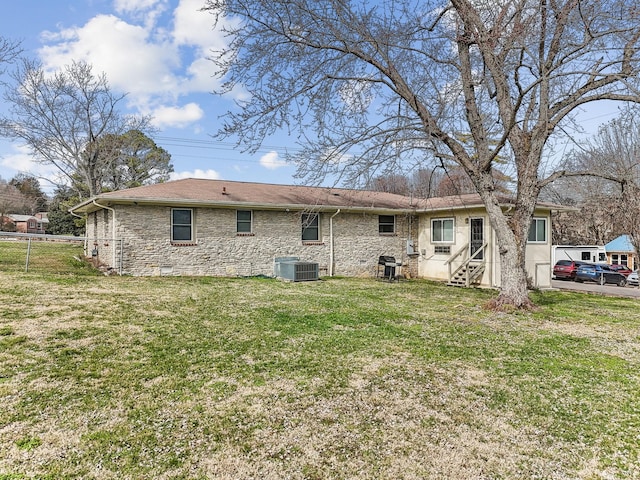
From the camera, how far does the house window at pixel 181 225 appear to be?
41.8 ft

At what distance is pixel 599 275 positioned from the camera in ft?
72.1

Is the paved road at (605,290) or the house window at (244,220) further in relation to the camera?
the paved road at (605,290)

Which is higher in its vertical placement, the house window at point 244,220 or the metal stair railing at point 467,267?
the house window at point 244,220

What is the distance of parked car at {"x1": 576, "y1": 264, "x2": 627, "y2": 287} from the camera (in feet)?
70.8

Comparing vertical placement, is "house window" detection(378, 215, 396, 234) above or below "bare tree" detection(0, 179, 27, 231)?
below

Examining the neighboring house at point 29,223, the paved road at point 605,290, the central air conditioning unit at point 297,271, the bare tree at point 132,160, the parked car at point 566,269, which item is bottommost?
the paved road at point 605,290

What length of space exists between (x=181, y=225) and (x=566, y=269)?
22.4 meters

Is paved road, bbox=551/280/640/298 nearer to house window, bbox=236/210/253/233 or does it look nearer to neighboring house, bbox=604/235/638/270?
neighboring house, bbox=604/235/638/270

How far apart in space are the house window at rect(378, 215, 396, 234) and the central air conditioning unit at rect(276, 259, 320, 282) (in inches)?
158

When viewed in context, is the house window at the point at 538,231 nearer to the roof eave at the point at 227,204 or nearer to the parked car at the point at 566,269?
the roof eave at the point at 227,204

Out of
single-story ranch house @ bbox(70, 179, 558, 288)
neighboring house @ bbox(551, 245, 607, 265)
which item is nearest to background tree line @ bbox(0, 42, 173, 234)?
single-story ranch house @ bbox(70, 179, 558, 288)

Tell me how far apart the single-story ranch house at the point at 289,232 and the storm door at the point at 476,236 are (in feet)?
0.12

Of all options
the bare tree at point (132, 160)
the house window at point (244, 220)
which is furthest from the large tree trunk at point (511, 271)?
the bare tree at point (132, 160)

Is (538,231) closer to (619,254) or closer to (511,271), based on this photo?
(511,271)
